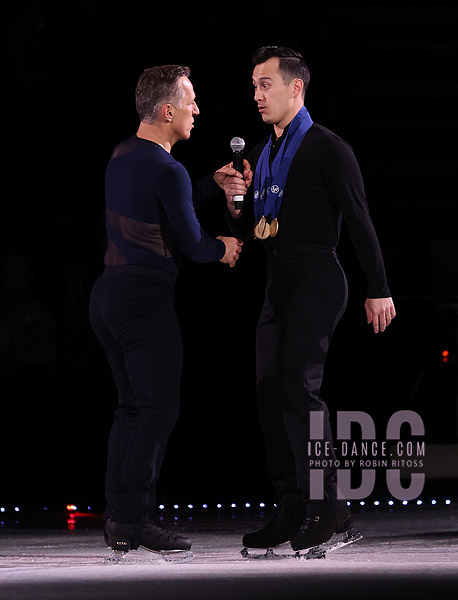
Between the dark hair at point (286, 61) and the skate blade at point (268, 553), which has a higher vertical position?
the dark hair at point (286, 61)

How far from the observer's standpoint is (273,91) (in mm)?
4945

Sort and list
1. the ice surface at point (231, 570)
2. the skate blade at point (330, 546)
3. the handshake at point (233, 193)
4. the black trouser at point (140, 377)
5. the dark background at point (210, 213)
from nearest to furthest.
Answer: the ice surface at point (231, 570) < the black trouser at point (140, 377) < the skate blade at point (330, 546) < the handshake at point (233, 193) < the dark background at point (210, 213)

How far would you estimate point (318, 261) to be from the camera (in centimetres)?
484

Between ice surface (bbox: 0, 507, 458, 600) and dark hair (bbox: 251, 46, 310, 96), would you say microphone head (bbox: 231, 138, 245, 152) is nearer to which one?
dark hair (bbox: 251, 46, 310, 96)

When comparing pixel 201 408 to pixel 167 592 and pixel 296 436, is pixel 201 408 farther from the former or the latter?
pixel 167 592

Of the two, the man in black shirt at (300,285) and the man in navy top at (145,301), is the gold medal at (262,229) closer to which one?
the man in black shirt at (300,285)

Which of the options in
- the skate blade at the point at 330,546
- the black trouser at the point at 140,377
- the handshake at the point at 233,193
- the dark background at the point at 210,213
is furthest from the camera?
the dark background at the point at 210,213

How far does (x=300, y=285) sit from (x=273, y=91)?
2.29 ft

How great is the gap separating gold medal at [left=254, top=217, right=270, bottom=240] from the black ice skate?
41.4 inches

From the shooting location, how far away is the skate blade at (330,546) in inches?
189

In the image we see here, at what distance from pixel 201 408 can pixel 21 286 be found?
122cm

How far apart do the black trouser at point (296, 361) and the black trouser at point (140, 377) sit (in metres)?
0.34

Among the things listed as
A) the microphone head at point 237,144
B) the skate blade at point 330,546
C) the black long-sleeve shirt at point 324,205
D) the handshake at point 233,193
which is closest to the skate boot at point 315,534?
the skate blade at point 330,546

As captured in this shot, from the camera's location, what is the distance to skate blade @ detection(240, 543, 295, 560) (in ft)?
15.9
